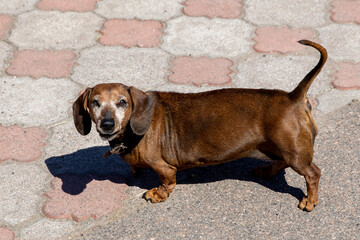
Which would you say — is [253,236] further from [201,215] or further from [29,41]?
[29,41]

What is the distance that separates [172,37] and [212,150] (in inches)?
86.3

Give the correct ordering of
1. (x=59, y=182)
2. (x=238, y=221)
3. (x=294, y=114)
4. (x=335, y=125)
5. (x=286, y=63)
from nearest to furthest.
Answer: (x=294, y=114)
(x=238, y=221)
(x=59, y=182)
(x=335, y=125)
(x=286, y=63)

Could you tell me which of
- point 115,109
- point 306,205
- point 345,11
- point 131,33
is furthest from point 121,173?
point 345,11

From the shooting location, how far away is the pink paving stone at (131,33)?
19.5ft

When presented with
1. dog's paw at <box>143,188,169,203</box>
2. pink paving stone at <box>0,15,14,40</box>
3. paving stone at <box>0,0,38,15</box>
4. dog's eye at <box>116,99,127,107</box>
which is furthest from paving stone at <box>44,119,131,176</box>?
paving stone at <box>0,0,38,15</box>

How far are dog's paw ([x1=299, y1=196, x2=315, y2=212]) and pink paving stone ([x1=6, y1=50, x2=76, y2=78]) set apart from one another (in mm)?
2580

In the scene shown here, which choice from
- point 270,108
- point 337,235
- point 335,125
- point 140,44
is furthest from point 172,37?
point 337,235

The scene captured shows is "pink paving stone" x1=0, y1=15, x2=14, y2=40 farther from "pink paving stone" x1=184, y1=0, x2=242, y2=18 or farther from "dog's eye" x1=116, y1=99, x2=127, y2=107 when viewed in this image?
"dog's eye" x1=116, y1=99, x2=127, y2=107

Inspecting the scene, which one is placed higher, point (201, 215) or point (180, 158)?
point (180, 158)

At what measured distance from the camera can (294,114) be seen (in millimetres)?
3824

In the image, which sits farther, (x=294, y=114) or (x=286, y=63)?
(x=286, y=63)

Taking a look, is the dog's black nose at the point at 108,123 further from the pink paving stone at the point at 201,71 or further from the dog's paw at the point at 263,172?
the pink paving stone at the point at 201,71

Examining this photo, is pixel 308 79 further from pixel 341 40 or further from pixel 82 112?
pixel 341 40

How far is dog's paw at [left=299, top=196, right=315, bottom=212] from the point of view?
4.11 m
